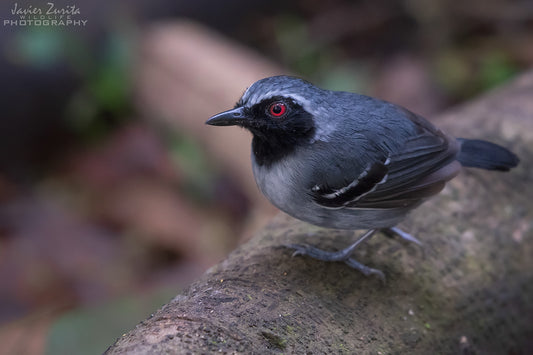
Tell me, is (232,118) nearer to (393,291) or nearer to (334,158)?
(334,158)

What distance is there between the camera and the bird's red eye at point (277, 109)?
2.97m

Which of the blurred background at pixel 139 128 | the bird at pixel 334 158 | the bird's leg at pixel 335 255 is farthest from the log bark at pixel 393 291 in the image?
the blurred background at pixel 139 128

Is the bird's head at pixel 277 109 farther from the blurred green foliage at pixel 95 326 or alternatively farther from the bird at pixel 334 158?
the blurred green foliage at pixel 95 326

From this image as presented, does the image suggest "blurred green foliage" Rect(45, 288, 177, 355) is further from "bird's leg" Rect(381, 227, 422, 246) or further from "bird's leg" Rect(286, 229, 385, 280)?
"bird's leg" Rect(381, 227, 422, 246)

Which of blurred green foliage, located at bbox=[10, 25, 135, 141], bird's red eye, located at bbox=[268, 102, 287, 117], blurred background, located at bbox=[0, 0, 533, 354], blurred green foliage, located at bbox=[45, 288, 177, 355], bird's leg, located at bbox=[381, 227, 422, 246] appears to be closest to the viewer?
bird's red eye, located at bbox=[268, 102, 287, 117]

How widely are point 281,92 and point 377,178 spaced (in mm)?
684

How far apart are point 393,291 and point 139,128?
15.0ft

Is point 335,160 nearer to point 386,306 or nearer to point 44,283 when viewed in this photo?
point 386,306

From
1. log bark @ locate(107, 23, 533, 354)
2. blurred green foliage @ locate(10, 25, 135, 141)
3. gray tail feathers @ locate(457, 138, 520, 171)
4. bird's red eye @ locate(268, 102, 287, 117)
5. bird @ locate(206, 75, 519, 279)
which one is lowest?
log bark @ locate(107, 23, 533, 354)

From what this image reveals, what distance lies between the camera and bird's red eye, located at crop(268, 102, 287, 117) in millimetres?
2971

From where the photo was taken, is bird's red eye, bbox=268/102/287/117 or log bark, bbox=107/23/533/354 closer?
log bark, bbox=107/23/533/354

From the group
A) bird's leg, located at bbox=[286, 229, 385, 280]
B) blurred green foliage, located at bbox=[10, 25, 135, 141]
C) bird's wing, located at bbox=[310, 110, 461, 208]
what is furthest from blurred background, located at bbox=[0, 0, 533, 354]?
bird's wing, located at bbox=[310, 110, 461, 208]

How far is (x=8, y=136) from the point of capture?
6.18m

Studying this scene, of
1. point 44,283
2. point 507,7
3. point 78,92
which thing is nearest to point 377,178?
point 44,283
